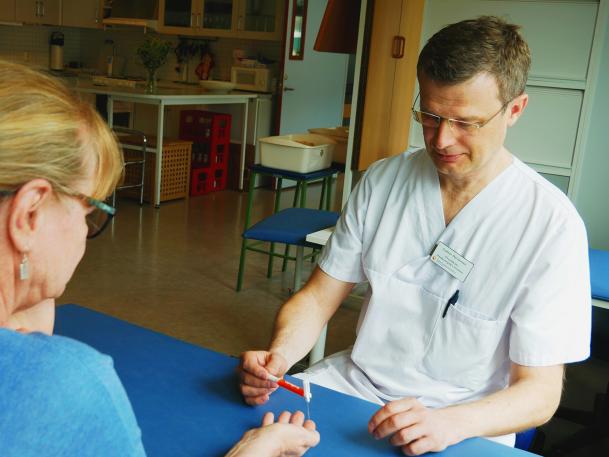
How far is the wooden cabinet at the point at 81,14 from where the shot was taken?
25.2 feet

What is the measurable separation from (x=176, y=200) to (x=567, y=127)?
406cm

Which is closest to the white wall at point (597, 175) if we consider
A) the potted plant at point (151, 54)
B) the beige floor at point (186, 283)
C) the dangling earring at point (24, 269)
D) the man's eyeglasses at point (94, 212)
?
the beige floor at point (186, 283)

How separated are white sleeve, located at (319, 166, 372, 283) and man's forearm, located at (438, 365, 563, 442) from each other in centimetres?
46

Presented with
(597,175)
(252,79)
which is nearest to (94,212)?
(597,175)

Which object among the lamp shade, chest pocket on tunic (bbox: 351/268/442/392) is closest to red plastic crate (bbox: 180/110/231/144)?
the lamp shade

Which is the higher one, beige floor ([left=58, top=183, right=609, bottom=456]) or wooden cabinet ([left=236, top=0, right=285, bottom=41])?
wooden cabinet ([left=236, top=0, right=285, bottom=41])

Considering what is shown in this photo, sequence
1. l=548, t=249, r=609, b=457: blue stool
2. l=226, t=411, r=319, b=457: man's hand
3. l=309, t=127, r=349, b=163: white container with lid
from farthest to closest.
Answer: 1. l=309, t=127, r=349, b=163: white container with lid
2. l=548, t=249, r=609, b=457: blue stool
3. l=226, t=411, r=319, b=457: man's hand

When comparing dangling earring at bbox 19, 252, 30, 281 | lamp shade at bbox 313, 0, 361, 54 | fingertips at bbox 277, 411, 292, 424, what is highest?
lamp shade at bbox 313, 0, 361, 54

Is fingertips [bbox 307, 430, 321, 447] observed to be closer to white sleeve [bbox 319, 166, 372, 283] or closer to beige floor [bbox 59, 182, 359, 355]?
white sleeve [bbox 319, 166, 372, 283]

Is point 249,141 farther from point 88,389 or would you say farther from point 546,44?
point 88,389

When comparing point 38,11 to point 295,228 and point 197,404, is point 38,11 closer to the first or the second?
point 295,228

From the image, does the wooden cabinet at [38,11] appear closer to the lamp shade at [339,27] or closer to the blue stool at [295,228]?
the blue stool at [295,228]

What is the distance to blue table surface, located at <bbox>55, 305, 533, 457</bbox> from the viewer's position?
113 cm

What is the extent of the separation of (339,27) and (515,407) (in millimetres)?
2235
